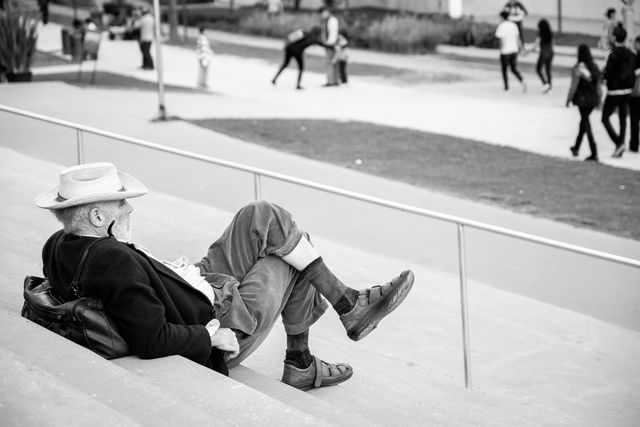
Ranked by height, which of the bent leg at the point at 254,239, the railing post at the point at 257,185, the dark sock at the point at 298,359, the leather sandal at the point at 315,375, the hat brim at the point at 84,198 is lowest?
the leather sandal at the point at 315,375

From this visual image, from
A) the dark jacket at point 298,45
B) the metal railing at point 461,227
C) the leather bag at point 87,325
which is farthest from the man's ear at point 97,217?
the dark jacket at point 298,45

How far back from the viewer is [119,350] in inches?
177

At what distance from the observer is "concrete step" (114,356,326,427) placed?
12.5ft

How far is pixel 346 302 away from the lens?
211 inches

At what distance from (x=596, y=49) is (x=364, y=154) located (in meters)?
15.3

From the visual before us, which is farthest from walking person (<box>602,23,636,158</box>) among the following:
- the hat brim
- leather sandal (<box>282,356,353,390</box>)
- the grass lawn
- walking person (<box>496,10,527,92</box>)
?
the hat brim

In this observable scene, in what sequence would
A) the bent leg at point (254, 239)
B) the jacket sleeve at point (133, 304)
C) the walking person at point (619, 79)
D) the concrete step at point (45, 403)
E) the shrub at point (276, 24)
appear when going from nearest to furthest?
1. the concrete step at point (45, 403)
2. the jacket sleeve at point (133, 304)
3. the bent leg at point (254, 239)
4. the walking person at point (619, 79)
5. the shrub at point (276, 24)

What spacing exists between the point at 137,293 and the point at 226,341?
560 millimetres

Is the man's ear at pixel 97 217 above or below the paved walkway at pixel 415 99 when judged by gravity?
above

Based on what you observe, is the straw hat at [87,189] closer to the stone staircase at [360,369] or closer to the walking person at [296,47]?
the stone staircase at [360,369]

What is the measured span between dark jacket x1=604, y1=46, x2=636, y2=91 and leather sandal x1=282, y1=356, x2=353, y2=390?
10.7m

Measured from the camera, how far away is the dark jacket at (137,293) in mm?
4402

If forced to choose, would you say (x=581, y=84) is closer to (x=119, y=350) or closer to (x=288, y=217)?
(x=288, y=217)

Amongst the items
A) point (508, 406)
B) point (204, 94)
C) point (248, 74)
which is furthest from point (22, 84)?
point (508, 406)
